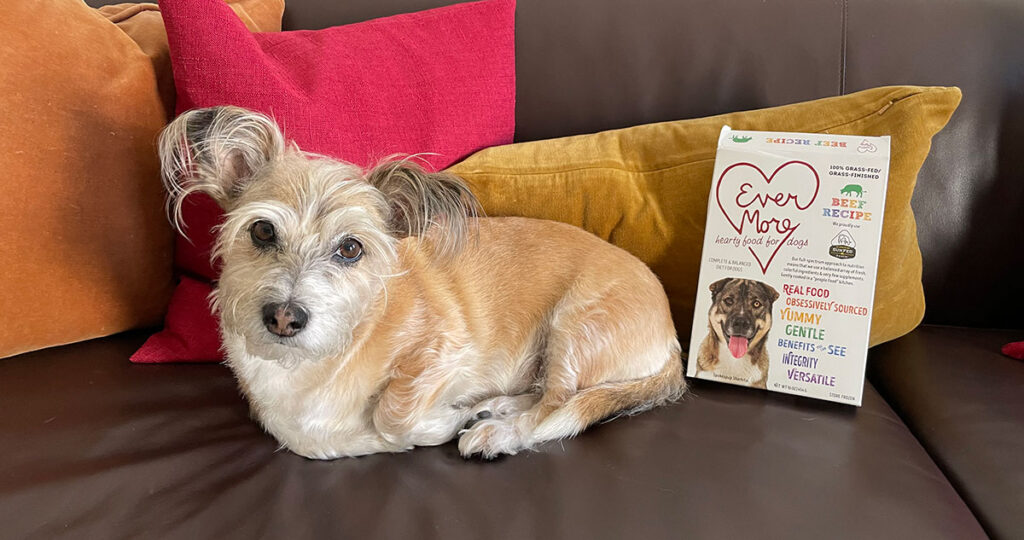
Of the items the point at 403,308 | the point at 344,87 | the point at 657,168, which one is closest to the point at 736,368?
the point at 657,168

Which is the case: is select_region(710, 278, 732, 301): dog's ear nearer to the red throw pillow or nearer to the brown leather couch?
the brown leather couch

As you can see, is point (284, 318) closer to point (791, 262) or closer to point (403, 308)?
point (403, 308)

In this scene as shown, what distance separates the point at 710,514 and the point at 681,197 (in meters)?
0.82

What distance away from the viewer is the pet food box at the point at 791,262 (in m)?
1.46

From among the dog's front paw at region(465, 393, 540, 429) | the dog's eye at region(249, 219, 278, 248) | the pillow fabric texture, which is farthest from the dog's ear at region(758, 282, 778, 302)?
the pillow fabric texture

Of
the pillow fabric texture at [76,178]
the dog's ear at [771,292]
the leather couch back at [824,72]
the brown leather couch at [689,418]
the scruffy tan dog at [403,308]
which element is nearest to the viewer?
the brown leather couch at [689,418]

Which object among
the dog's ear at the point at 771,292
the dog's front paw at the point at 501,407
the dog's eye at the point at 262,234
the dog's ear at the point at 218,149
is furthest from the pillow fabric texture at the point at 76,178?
the dog's ear at the point at 771,292

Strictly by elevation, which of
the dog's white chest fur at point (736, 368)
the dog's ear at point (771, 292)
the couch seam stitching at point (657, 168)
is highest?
the couch seam stitching at point (657, 168)

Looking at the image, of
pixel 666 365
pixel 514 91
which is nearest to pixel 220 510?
pixel 666 365

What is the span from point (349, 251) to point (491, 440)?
47 cm

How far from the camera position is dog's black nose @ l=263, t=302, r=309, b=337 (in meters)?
1.14

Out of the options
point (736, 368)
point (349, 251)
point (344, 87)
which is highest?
point (344, 87)

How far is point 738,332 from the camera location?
5.07ft

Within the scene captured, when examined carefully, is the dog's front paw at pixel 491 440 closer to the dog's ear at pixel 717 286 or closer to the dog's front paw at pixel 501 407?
the dog's front paw at pixel 501 407
